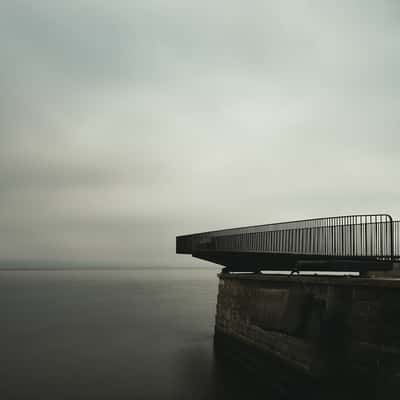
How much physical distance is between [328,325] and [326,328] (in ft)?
0.37

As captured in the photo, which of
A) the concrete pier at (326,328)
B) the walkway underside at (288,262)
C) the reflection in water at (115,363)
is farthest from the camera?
the reflection in water at (115,363)

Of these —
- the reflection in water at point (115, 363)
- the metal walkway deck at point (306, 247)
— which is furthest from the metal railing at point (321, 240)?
the reflection in water at point (115, 363)

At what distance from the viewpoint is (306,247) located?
50.2 ft

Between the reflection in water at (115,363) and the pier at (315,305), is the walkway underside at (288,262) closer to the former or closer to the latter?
the pier at (315,305)

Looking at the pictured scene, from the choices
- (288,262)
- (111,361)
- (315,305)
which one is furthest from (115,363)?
(315,305)

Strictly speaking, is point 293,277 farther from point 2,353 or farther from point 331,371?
point 2,353

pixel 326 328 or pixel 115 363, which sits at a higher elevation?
pixel 326 328

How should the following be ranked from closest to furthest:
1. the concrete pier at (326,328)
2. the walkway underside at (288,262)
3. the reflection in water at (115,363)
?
the concrete pier at (326,328) → the walkway underside at (288,262) → the reflection in water at (115,363)

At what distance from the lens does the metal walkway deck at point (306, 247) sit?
43.1 feet

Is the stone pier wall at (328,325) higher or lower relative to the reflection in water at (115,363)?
higher

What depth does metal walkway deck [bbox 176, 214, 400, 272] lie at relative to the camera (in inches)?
517

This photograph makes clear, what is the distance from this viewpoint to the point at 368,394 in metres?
9.51

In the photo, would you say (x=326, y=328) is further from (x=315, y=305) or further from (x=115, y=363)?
(x=115, y=363)

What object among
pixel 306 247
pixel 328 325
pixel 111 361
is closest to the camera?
pixel 328 325
